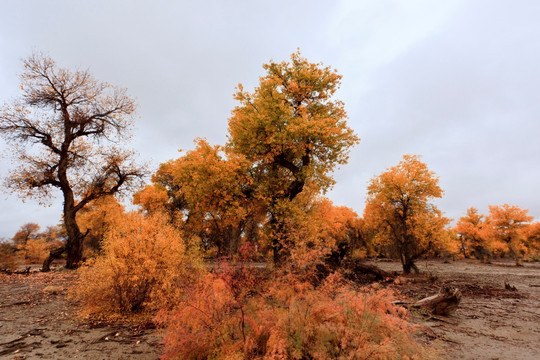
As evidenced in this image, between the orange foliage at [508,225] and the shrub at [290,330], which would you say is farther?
the orange foliage at [508,225]

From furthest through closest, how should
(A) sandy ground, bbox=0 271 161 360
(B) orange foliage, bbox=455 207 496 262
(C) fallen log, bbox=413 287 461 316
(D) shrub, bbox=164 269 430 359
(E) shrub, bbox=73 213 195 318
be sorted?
(B) orange foliage, bbox=455 207 496 262
(C) fallen log, bbox=413 287 461 316
(E) shrub, bbox=73 213 195 318
(A) sandy ground, bbox=0 271 161 360
(D) shrub, bbox=164 269 430 359

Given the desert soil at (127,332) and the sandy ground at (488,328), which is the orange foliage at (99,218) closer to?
the desert soil at (127,332)

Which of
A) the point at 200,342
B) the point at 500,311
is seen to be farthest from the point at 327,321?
the point at 500,311

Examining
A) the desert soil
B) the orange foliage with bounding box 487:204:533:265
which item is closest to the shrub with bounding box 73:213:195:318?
the desert soil

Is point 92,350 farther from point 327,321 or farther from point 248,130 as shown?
point 248,130

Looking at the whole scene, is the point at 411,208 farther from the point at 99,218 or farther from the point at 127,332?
the point at 99,218

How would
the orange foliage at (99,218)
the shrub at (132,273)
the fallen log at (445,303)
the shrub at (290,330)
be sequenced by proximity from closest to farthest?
the shrub at (290,330), the shrub at (132,273), the fallen log at (445,303), the orange foliage at (99,218)

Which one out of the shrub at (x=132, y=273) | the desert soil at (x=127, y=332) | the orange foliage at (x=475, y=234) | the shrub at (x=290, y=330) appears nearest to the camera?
the shrub at (x=290, y=330)

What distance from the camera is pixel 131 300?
7840 millimetres

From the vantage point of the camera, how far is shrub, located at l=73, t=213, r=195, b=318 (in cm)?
740

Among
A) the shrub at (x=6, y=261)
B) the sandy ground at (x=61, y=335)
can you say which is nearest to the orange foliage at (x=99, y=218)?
the shrub at (x=6, y=261)

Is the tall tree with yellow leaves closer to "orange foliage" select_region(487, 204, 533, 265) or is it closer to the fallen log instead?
the fallen log

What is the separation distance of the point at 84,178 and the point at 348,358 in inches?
914

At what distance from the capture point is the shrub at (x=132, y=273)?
24.3 feet
